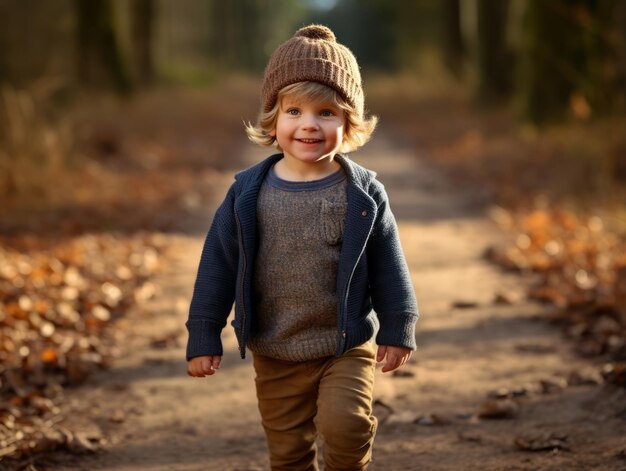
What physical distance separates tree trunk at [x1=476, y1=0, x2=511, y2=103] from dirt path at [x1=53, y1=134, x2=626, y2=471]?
12605 mm

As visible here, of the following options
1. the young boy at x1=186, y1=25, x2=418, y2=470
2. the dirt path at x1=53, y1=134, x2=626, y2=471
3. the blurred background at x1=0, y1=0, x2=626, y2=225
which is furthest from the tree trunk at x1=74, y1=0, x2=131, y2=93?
the young boy at x1=186, y1=25, x2=418, y2=470

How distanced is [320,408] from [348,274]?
1.51 feet

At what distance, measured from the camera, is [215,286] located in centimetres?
320

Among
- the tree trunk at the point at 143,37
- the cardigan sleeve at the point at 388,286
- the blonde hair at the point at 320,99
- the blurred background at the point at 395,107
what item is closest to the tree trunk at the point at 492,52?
the blurred background at the point at 395,107

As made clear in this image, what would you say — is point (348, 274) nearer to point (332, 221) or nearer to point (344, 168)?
point (332, 221)

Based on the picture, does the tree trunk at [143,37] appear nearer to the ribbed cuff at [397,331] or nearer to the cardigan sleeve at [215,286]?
the cardigan sleeve at [215,286]

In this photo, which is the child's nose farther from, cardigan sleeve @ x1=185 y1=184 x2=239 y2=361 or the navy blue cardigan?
cardigan sleeve @ x1=185 y1=184 x2=239 y2=361

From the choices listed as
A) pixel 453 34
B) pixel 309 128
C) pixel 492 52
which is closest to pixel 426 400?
pixel 309 128

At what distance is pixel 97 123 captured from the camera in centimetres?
1458

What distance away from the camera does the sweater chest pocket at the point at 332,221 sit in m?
Answer: 3.11

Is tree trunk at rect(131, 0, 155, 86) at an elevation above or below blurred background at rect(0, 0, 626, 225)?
above

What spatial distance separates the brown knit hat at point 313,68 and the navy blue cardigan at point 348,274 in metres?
0.25

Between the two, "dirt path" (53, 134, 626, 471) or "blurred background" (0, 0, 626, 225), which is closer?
"dirt path" (53, 134, 626, 471)

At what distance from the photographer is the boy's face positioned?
10.0 feet
